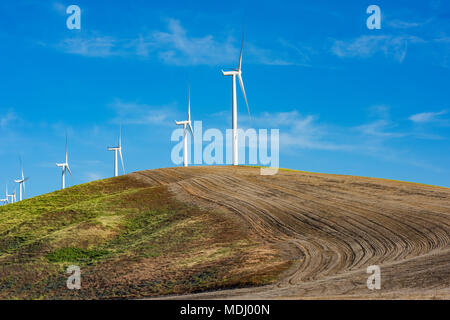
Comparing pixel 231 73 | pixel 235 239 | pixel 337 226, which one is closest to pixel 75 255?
pixel 235 239

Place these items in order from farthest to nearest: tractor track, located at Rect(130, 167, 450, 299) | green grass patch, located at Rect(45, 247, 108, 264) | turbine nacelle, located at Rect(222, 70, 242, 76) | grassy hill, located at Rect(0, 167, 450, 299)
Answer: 1. turbine nacelle, located at Rect(222, 70, 242, 76)
2. green grass patch, located at Rect(45, 247, 108, 264)
3. grassy hill, located at Rect(0, 167, 450, 299)
4. tractor track, located at Rect(130, 167, 450, 299)

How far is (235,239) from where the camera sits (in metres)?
36.8

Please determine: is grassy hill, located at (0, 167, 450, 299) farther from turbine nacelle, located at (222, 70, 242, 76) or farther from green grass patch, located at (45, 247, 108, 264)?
turbine nacelle, located at (222, 70, 242, 76)

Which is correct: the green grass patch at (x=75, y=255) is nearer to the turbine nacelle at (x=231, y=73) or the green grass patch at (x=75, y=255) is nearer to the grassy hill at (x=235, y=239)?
the grassy hill at (x=235, y=239)

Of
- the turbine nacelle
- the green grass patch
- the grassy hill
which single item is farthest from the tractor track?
the turbine nacelle

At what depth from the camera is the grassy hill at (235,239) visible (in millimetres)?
26500

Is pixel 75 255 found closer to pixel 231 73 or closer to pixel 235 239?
pixel 235 239

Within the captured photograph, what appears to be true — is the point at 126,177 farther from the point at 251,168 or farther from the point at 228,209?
the point at 228,209

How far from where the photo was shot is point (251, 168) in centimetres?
6781

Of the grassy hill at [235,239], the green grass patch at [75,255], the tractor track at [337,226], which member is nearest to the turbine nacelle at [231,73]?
the tractor track at [337,226]

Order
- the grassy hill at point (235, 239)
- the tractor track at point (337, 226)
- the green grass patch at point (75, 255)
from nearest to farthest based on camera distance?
1. the tractor track at point (337, 226)
2. the grassy hill at point (235, 239)
3. the green grass patch at point (75, 255)

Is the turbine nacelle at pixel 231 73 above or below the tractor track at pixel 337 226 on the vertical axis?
above

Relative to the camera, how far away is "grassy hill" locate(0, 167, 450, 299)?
26.5 meters

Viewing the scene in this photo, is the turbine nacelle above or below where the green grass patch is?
above
